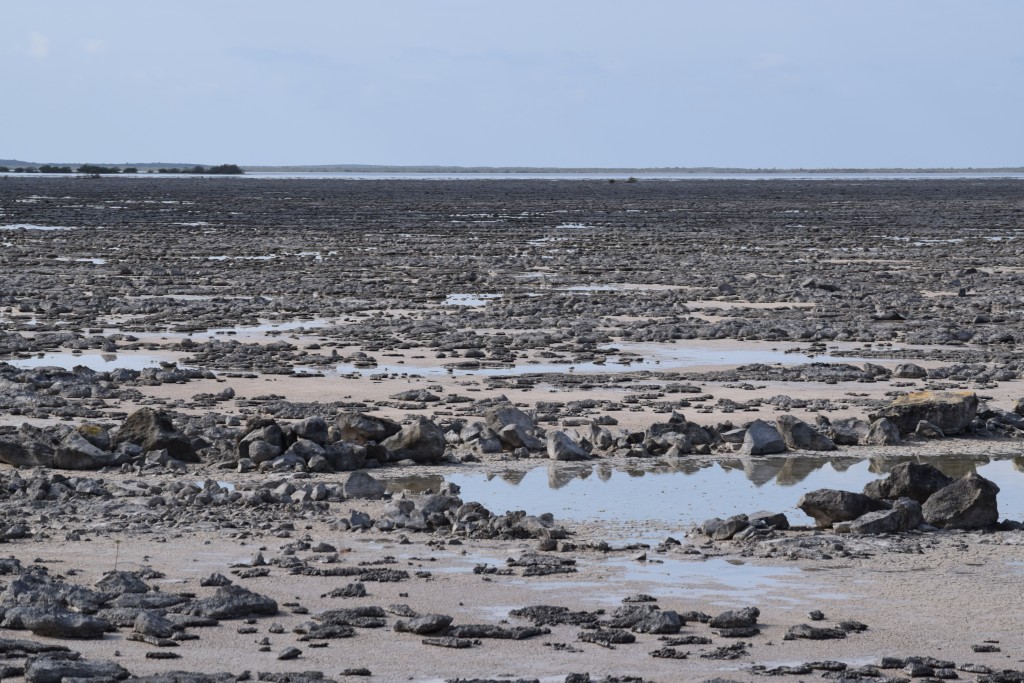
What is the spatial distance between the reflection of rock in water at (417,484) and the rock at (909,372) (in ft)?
26.0

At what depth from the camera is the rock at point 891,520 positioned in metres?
11.2

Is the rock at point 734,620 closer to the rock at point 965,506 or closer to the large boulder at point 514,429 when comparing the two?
the rock at point 965,506

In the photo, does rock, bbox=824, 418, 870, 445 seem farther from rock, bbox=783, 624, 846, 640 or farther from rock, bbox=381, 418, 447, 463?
rock, bbox=783, 624, 846, 640

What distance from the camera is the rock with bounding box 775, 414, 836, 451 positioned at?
579 inches

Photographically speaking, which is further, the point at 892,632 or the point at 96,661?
the point at 892,632

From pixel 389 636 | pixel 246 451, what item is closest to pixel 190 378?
pixel 246 451

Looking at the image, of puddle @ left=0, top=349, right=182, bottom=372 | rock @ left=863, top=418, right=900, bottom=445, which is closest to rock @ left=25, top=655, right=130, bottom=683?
rock @ left=863, top=418, right=900, bottom=445

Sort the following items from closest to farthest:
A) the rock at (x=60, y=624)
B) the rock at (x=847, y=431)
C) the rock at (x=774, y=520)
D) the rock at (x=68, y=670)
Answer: the rock at (x=68, y=670)
the rock at (x=60, y=624)
the rock at (x=774, y=520)
the rock at (x=847, y=431)

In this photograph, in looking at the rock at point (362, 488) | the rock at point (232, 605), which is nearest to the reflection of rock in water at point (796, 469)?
the rock at point (362, 488)

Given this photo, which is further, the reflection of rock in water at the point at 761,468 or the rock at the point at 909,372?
the rock at the point at 909,372

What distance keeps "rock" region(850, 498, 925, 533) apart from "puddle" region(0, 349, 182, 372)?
10.9m

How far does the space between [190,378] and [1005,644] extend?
40.1 feet

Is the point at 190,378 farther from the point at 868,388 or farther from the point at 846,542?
the point at 846,542

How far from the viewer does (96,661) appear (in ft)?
25.7
